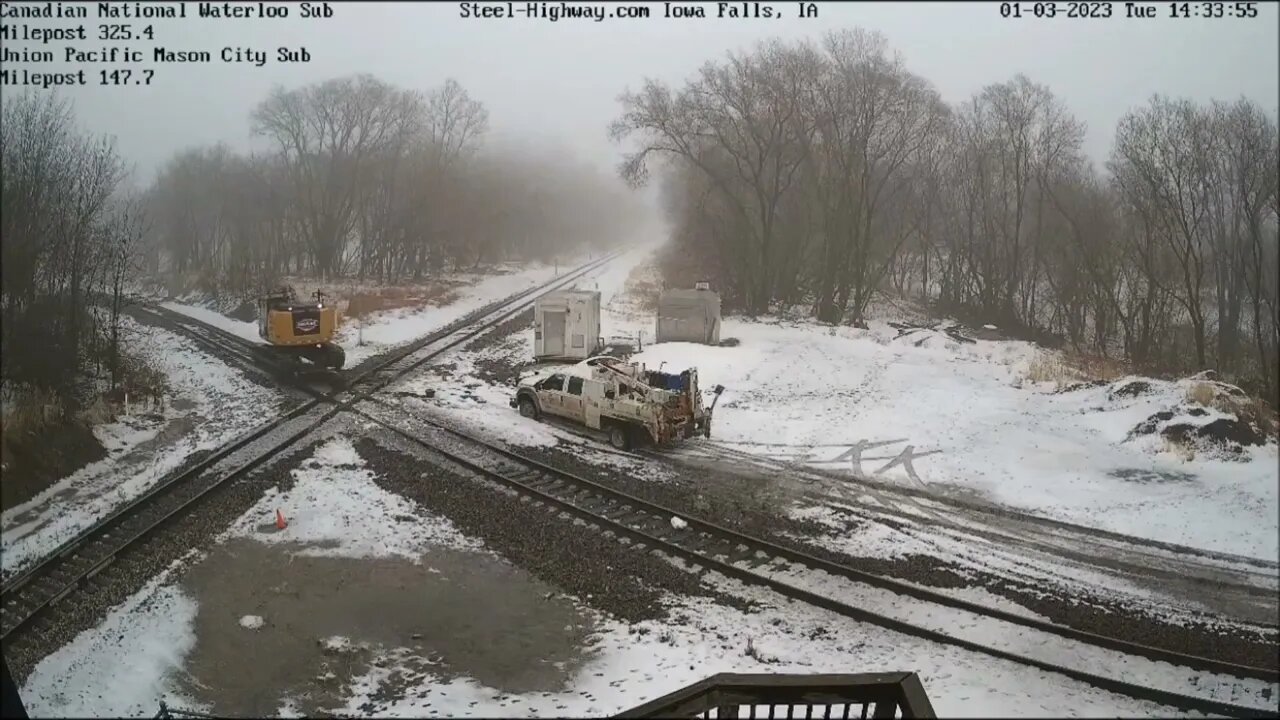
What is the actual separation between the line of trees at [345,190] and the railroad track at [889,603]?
167 cm

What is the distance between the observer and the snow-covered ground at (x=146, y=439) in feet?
12.7

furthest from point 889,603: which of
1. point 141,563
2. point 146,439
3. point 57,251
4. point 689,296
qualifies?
point 689,296

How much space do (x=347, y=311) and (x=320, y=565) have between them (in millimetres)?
3463

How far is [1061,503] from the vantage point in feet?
21.0

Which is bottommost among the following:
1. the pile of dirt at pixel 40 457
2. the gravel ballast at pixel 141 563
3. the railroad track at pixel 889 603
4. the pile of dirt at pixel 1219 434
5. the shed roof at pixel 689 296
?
the railroad track at pixel 889 603

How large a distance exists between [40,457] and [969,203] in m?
8.27

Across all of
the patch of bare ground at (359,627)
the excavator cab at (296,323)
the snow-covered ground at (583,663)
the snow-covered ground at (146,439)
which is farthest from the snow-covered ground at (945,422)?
the patch of bare ground at (359,627)

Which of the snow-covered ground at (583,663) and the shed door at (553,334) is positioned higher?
the shed door at (553,334)

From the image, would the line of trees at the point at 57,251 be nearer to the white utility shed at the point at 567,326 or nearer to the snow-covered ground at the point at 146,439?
the snow-covered ground at the point at 146,439

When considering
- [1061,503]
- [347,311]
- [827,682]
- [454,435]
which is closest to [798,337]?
[1061,503]

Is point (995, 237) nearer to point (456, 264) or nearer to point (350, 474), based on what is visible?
point (456, 264)

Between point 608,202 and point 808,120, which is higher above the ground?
point 808,120

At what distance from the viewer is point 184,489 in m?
5.18

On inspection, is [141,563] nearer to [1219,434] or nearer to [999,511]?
[999,511]
